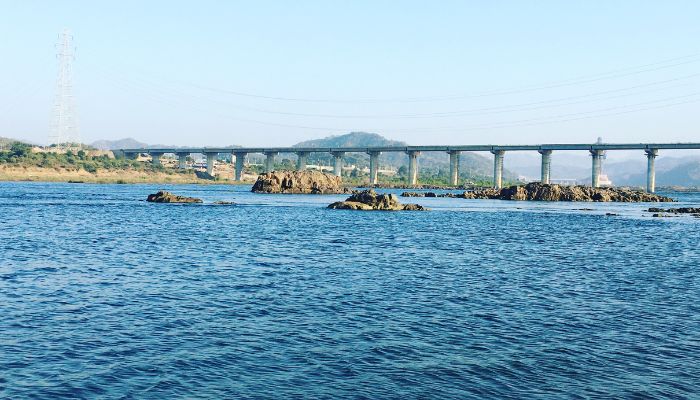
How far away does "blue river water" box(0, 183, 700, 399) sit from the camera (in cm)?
1872

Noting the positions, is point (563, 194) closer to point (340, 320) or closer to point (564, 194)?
point (564, 194)

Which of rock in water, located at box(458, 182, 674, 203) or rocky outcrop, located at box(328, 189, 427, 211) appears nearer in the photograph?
rocky outcrop, located at box(328, 189, 427, 211)

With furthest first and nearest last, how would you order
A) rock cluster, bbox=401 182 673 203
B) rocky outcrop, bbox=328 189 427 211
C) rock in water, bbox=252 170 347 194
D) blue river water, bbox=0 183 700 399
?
rock in water, bbox=252 170 347 194, rock cluster, bbox=401 182 673 203, rocky outcrop, bbox=328 189 427 211, blue river water, bbox=0 183 700 399

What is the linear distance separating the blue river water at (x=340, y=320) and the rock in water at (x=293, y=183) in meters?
123

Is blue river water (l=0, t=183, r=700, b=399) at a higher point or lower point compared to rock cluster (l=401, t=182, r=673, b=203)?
lower

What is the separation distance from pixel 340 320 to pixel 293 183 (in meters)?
153

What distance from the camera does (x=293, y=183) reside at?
178500 millimetres

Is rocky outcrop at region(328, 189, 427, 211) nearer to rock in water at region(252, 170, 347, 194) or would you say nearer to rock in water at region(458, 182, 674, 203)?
rock in water at region(458, 182, 674, 203)

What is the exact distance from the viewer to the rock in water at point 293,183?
178625 millimetres

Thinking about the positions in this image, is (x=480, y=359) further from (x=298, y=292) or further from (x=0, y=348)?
(x=0, y=348)

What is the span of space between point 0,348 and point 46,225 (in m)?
49.9

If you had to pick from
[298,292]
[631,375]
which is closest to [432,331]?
[631,375]

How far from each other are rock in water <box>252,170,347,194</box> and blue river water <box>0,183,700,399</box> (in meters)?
123

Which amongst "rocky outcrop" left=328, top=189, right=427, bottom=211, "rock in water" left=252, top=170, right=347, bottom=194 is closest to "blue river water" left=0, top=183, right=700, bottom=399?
"rocky outcrop" left=328, top=189, right=427, bottom=211
